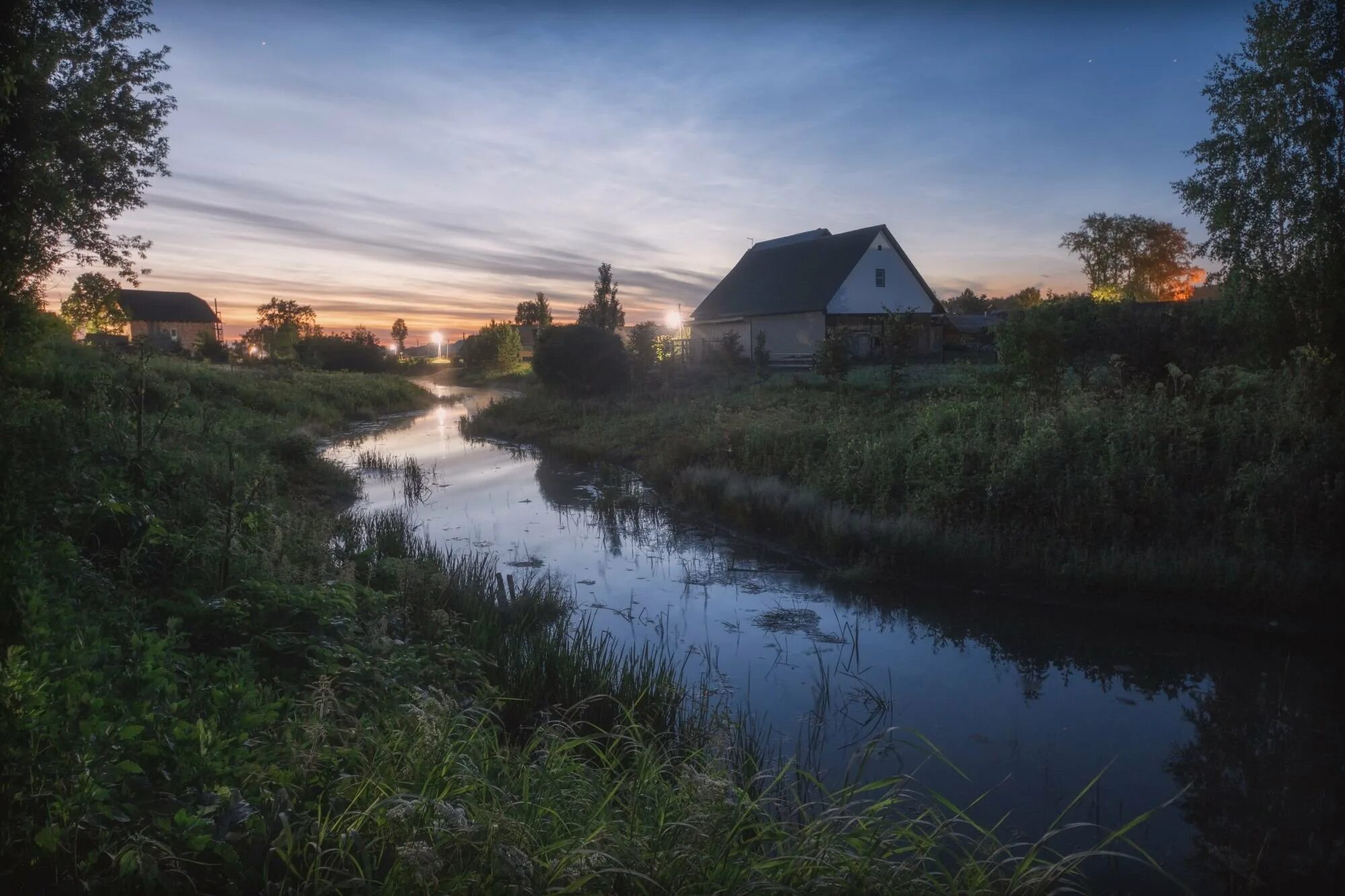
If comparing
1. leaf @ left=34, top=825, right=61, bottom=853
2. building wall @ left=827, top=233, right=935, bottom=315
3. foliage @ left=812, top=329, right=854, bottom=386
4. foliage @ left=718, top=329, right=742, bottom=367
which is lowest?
leaf @ left=34, top=825, right=61, bottom=853

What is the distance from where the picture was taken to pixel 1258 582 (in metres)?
9.07

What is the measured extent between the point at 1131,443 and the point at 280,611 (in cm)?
1092

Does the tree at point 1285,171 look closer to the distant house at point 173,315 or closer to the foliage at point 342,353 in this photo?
the foliage at point 342,353

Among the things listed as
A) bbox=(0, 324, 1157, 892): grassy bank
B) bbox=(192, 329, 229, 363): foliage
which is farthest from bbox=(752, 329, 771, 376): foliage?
bbox=(192, 329, 229, 363): foliage

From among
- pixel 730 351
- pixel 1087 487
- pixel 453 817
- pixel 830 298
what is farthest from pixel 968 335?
pixel 453 817

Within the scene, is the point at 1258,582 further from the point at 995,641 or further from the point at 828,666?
the point at 828,666

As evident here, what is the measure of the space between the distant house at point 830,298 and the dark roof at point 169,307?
4953 centimetres

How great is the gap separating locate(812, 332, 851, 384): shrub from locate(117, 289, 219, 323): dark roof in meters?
59.6

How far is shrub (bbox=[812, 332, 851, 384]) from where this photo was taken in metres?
22.7

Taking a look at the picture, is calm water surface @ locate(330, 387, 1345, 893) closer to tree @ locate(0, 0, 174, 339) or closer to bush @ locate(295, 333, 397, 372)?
tree @ locate(0, 0, 174, 339)

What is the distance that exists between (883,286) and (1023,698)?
1255 inches

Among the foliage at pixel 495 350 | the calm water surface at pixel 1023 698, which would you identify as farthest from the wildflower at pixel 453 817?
the foliage at pixel 495 350

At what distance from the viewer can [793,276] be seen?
38906 millimetres

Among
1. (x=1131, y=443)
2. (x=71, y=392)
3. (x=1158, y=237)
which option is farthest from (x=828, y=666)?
(x=1158, y=237)
